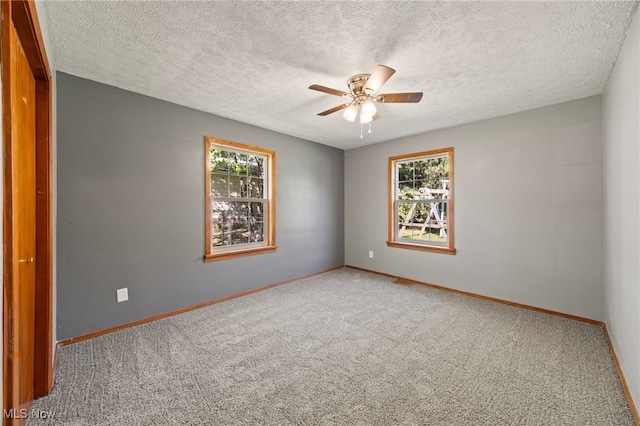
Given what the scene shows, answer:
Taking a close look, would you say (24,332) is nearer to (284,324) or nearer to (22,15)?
(22,15)

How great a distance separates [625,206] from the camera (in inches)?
73.7

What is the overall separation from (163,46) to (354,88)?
4.96 ft

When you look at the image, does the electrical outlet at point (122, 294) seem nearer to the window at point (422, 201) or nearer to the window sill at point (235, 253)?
the window sill at point (235, 253)

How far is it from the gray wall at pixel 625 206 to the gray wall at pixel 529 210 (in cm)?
35

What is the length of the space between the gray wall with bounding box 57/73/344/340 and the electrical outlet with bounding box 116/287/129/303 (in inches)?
Answer: 1.4

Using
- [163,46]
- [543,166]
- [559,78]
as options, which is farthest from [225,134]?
[543,166]

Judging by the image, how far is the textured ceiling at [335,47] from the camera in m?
1.62

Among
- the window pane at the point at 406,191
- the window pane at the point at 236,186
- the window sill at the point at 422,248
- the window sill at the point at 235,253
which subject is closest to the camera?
the window sill at the point at 235,253

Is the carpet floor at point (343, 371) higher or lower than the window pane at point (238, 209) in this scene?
lower

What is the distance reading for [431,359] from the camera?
2145 mm

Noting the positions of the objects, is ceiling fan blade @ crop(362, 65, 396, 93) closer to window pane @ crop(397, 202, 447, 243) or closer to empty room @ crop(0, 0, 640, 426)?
empty room @ crop(0, 0, 640, 426)

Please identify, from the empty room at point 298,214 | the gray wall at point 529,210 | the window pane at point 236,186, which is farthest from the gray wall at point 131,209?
the gray wall at point 529,210

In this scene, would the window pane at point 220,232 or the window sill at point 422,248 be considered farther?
the window sill at point 422,248

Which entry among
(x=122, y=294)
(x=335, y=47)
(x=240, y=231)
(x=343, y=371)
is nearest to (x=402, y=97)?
(x=335, y=47)
